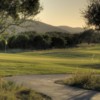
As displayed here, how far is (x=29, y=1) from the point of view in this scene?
73.5ft

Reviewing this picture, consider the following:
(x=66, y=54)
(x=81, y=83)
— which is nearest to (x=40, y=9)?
(x=81, y=83)

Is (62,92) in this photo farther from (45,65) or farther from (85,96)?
(45,65)

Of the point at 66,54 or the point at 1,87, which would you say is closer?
the point at 1,87

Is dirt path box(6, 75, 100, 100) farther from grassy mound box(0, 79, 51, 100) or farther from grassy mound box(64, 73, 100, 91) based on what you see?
grassy mound box(64, 73, 100, 91)

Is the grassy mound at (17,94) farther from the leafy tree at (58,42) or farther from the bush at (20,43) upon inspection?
the leafy tree at (58,42)

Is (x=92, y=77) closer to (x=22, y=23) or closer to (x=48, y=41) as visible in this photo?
(x=22, y=23)

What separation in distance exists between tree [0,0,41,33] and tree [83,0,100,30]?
8.49 feet

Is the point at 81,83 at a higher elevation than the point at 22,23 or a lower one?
lower

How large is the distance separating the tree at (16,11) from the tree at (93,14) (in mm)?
2587

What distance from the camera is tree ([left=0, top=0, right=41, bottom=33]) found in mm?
21500

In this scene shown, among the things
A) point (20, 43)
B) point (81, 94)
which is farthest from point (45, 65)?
point (20, 43)

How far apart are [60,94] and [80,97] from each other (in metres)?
1.06

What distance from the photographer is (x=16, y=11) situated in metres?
21.8

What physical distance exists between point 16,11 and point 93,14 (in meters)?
4.10
